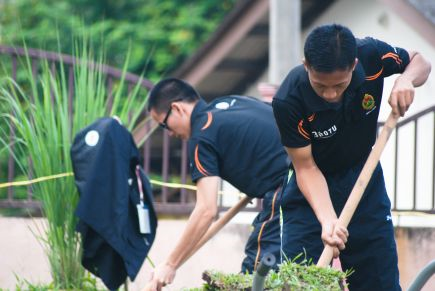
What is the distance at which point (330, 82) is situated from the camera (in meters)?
4.84

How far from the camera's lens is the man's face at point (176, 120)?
22.1 ft

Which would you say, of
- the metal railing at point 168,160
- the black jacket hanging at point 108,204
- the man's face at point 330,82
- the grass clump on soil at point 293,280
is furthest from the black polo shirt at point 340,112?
the metal railing at point 168,160

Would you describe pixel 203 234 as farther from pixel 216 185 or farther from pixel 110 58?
pixel 110 58

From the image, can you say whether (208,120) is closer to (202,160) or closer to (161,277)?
(202,160)

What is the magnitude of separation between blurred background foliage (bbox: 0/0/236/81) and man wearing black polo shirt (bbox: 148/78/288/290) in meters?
9.09

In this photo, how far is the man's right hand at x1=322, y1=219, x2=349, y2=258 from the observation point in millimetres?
4969

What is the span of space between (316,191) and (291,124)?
1.06ft

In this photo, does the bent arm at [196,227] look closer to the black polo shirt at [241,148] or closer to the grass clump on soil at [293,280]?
the black polo shirt at [241,148]

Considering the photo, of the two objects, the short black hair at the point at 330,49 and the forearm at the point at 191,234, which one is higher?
the short black hair at the point at 330,49

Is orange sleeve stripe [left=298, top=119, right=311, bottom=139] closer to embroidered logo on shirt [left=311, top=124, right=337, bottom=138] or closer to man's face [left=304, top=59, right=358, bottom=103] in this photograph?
embroidered logo on shirt [left=311, top=124, right=337, bottom=138]

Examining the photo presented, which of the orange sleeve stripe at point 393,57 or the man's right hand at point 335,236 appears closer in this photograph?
the man's right hand at point 335,236

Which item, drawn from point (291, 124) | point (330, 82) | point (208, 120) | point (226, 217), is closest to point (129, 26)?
point (226, 217)

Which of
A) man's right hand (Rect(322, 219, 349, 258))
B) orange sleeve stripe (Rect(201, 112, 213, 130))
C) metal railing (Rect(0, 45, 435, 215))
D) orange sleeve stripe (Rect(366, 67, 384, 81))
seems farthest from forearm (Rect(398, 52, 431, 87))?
metal railing (Rect(0, 45, 435, 215))

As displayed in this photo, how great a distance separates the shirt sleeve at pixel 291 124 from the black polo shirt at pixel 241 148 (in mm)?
1143
